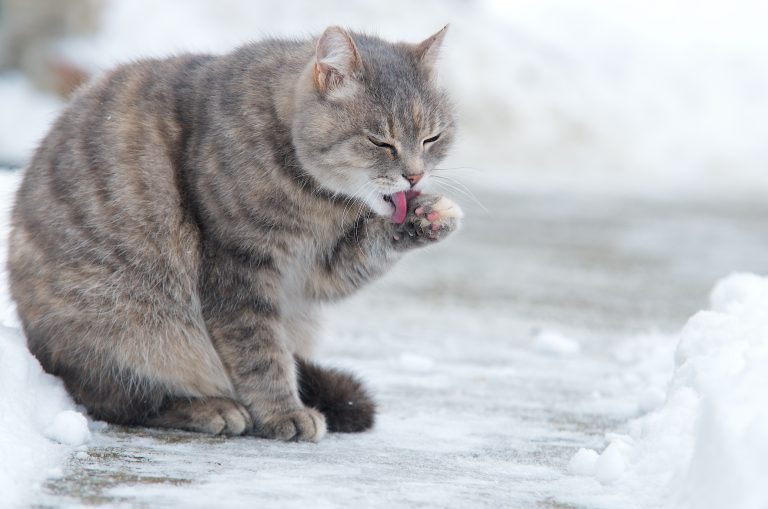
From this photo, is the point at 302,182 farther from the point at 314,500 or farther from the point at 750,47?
the point at 750,47

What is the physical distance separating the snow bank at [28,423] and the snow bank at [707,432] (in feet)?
4.31

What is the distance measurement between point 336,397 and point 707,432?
1.35 metres

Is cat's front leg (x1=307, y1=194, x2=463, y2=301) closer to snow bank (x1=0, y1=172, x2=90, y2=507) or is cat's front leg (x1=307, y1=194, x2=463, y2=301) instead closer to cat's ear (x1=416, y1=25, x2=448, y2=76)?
cat's ear (x1=416, y1=25, x2=448, y2=76)

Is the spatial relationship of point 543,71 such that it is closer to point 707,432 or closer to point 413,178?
point 413,178

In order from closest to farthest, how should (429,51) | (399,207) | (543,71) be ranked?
(399,207) → (429,51) → (543,71)

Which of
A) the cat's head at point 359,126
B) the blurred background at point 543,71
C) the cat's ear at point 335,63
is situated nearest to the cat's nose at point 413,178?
the cat's head at point 359,126

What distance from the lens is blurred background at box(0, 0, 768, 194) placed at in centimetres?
1236

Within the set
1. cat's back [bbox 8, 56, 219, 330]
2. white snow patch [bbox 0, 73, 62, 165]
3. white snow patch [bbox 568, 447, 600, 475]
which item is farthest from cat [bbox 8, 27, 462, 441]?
white snow patch [bbox 0, 73, 62, 165]

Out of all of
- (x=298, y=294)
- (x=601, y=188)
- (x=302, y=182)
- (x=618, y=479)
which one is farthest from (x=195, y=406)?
A: (x=601, y=188)

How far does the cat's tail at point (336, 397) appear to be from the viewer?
10.6 ft

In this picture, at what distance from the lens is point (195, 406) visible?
10.3 ft

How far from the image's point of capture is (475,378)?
4.19 m

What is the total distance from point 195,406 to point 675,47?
1583 cm

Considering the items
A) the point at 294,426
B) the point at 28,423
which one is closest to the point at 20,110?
the point at 294,426
